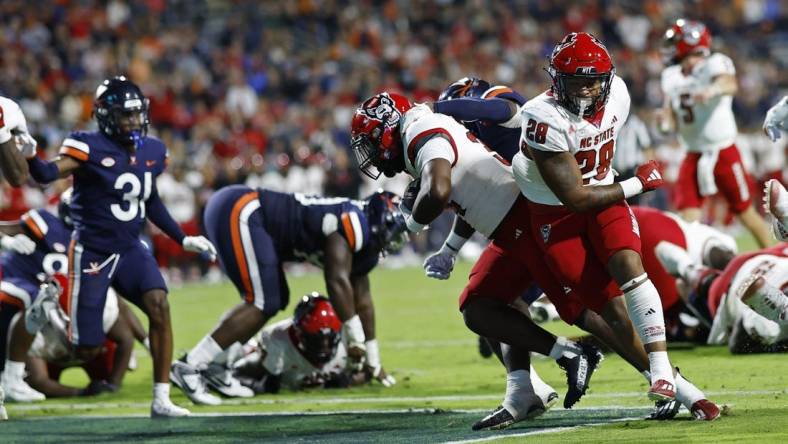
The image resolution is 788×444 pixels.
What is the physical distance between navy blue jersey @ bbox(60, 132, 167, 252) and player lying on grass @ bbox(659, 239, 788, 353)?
346 centimetres

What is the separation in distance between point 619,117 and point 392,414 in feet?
6.83

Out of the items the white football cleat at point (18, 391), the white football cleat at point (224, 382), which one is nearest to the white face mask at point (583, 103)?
the white football cleat at point (224, 382)

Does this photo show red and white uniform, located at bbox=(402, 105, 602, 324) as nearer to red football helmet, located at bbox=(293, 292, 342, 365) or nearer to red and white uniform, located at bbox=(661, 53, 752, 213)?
red football helmet, located at bbox=(293, 292, 342, 365)

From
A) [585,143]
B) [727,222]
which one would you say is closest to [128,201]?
[585,143]

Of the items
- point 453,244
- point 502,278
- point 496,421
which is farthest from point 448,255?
point 496,421

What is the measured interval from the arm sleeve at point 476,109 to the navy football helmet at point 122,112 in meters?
2.08

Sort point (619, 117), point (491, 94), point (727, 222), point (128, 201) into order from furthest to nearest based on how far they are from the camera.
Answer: point (727, 222) < point (128, 201) < point (491, 94) < point (619, 117)

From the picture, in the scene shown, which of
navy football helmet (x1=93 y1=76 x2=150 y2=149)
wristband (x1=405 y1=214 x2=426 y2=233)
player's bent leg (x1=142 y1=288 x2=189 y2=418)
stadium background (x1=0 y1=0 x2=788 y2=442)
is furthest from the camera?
stadium background (x1=0 y1=0 x2=788 y2=442)

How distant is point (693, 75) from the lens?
1088 centimetres

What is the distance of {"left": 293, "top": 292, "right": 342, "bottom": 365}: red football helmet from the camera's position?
793 cm

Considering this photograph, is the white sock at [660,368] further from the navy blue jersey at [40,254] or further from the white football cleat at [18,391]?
the navy blue jersey at [40,254]

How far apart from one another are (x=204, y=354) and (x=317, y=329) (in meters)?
0.74

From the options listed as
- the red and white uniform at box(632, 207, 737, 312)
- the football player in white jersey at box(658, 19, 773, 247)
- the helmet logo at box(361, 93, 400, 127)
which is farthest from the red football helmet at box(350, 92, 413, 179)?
the football player in white jersey at box(658, 19, 773, 247)

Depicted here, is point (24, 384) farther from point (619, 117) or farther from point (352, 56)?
point (352, 56)
